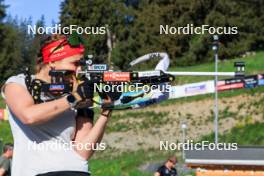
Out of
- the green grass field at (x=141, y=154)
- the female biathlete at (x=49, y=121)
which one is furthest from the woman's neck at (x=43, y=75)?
the green grass field at (x=141, y=154)

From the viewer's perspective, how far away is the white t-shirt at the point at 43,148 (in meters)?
3.47

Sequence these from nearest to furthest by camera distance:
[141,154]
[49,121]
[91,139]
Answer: [49,121]
[91,139]
[141,154]

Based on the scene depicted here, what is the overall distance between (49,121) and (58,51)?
40 centimetres

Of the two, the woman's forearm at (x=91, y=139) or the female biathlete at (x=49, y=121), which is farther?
the woman's forearm at (x=91, y=139)

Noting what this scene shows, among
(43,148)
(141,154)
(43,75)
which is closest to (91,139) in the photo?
(43,148)

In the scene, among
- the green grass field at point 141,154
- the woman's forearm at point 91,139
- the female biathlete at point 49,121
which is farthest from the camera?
the green grass field at point 141,154

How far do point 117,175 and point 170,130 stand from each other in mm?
8858

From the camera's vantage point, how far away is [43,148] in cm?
350

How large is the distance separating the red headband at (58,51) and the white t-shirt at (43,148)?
0.19m

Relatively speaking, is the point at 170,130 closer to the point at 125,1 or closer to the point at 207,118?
the point at 207,118

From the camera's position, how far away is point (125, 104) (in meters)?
4.13

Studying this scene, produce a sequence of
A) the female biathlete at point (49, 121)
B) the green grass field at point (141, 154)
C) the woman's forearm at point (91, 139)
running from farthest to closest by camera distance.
→ the green grass field at point (141, 154) < the woman's forearm at point (91, 139) < the female biathlete at point (49, 121)

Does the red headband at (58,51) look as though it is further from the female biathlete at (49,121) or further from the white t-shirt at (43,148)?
the white t-shirt at (43,148)

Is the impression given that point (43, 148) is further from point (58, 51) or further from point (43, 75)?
point (58, 51)
